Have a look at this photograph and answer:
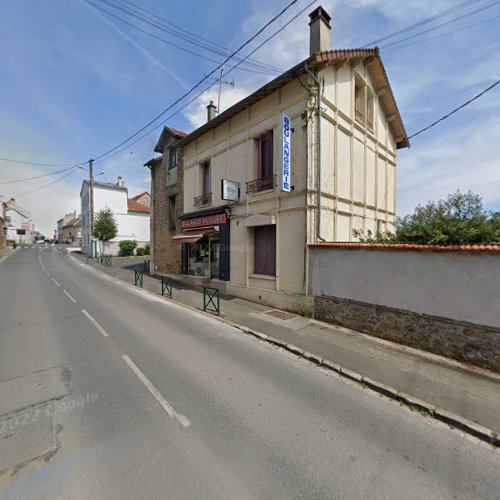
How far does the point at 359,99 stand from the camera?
33.9 feet

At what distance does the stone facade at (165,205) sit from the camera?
14.5m

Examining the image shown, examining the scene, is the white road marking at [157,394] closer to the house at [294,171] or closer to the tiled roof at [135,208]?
the house at [294,171]

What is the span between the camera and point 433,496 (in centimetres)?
231

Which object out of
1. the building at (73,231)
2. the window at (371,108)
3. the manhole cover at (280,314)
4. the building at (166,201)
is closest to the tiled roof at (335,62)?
the window at (371,108)

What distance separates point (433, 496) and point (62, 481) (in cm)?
347

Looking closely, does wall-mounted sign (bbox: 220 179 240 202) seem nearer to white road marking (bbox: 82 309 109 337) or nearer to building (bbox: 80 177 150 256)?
white road marking (bbox: 82 309 109 337)

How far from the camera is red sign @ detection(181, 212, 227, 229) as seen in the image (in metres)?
10.9

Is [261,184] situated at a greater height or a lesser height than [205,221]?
greater

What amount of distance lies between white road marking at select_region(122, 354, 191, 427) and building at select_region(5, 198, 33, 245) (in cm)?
6926

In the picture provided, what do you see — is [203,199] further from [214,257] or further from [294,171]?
[294,171]

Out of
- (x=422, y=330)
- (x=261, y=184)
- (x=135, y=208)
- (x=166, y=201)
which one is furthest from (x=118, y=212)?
(x=422, y=330)

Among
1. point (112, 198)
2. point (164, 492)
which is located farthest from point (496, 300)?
point (112, 198)

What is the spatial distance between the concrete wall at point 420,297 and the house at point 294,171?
47.2 inches

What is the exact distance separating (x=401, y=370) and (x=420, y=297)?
1.82 metres
